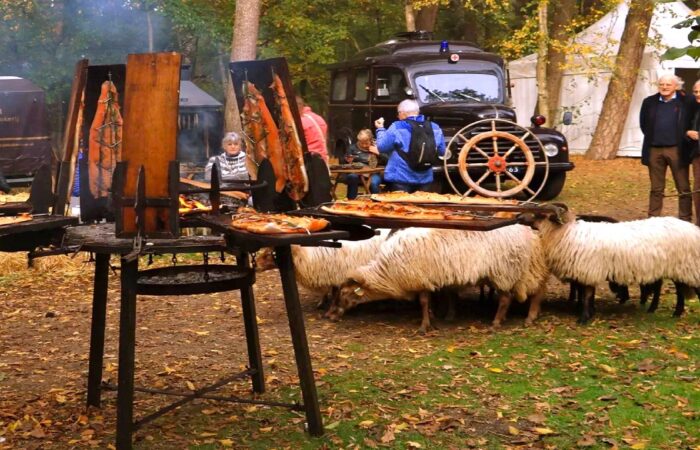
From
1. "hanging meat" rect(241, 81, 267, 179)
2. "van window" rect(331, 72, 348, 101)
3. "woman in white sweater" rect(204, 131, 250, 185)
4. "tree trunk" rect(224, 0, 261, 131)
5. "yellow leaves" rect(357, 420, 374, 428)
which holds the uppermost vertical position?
"tree trunk" rect(224, 0, 261, 131)

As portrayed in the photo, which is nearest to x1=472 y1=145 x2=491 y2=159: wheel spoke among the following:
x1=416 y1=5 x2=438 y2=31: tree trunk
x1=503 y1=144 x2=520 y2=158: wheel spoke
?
x1=503 y1=144 x2=520 y2=158: wheel spoke

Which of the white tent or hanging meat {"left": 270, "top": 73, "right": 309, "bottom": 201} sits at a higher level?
the white tent

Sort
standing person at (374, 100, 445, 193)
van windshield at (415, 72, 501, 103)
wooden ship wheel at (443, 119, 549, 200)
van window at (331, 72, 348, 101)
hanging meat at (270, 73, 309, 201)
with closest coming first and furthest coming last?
hanging meat at (270, 73, 309, 201) → standing person at (374, 100, 445, 193) → wooden ship wheel at (443, 119, 549, 200) → van windshield at (415, 72, 501, 103) → van window at (331, 72, 348, 101)

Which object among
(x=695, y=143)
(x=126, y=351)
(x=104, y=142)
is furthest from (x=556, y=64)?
(x=126, y=351)

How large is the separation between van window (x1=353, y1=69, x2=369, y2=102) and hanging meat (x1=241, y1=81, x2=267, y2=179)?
9.36m

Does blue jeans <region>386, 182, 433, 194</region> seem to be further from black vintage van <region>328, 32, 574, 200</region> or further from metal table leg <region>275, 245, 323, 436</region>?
metal table leg <region>275, 245, 323, 436</region>

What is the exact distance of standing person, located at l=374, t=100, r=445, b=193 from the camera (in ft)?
30.1

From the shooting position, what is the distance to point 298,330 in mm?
5180

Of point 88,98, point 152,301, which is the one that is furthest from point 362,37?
point 88,98

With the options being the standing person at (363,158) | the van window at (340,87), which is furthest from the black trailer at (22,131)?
the standing person at (363,158)

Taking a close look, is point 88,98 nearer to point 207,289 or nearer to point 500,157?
point 207,289

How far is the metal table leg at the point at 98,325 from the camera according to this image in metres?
5.61

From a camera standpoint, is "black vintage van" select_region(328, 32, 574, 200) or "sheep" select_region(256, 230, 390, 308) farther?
"black vintage van" select_region(328, 32, 574, 200)

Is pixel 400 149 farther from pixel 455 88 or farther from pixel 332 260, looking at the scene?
pixel 455 88
